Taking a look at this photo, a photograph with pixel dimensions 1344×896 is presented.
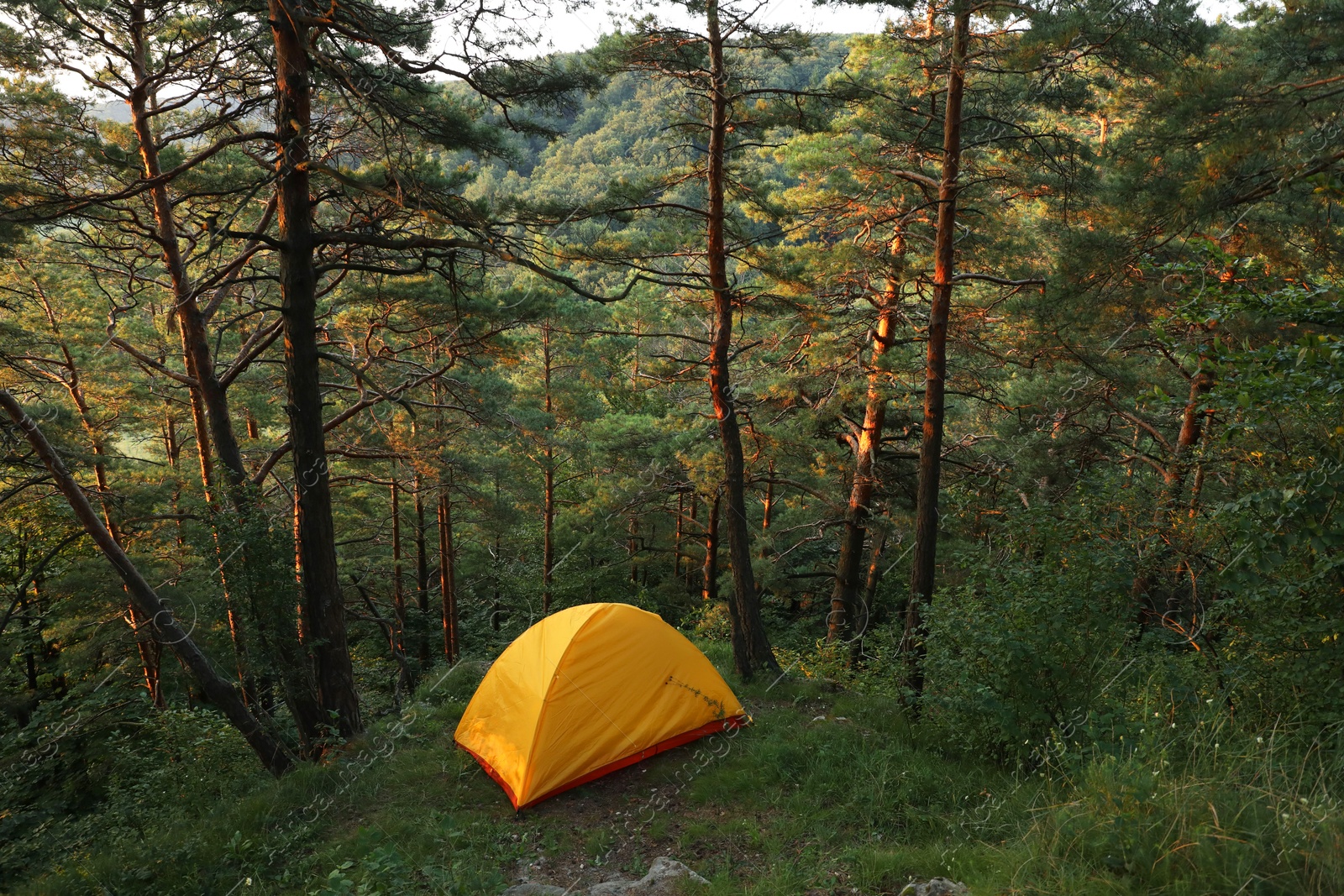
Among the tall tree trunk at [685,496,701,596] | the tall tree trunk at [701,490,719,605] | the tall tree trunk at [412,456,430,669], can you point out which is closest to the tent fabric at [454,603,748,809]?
the tall tree trunk at [701,490,719,605]

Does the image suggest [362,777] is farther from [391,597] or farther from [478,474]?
[391,597]

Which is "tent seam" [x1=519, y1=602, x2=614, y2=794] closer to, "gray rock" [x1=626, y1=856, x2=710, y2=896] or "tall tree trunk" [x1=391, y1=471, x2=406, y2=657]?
"gray rock" [x1=626, y1=856, x2=710, y2=896]

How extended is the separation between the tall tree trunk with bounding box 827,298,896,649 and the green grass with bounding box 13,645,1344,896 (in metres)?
3.87

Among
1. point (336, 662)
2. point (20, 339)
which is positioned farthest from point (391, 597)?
point (336, 662)

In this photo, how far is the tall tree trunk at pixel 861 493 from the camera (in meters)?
10.9

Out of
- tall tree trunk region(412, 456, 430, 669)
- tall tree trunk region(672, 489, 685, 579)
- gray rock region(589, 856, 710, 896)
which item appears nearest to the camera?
gray rock region(589, 856, 710, 896)

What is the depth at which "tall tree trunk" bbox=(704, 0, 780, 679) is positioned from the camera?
324 inches

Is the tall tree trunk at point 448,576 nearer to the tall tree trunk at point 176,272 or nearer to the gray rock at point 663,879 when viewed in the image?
the tall tree trunk at point 176,272

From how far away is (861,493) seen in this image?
37.6 ft

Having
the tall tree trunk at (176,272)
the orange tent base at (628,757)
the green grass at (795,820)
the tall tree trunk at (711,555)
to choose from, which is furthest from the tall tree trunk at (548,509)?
the orange tent base at (628,757)

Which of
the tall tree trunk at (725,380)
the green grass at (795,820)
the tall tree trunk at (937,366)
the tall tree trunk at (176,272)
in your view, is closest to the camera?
the green grass at (795,820)

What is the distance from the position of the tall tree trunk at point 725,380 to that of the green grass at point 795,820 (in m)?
1.04

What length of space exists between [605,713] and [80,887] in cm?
398

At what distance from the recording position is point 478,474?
13.9 metres
